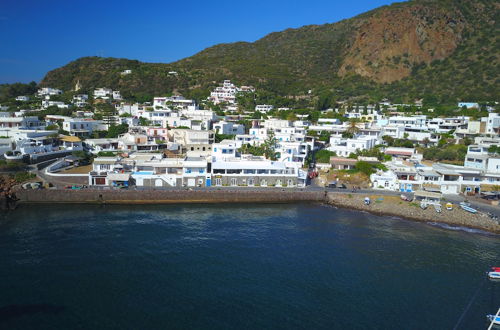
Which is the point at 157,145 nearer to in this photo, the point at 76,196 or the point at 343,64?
the point at 76,196

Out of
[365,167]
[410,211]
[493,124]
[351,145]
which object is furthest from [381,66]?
[410,211]

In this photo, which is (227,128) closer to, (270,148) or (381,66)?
(270,148)

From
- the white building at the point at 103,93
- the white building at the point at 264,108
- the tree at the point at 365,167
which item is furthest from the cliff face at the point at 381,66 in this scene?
the tree at the point at 365,167

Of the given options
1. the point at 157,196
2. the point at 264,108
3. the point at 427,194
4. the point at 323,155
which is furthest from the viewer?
the point at 264,108

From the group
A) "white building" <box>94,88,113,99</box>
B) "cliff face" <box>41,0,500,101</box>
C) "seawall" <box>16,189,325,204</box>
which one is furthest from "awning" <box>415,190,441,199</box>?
"white building" <box>94,88,113,99</box>

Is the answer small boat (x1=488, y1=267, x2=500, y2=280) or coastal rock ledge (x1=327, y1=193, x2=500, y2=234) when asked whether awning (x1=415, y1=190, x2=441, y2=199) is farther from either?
small boat (x1=488, y1=267, x2=500, y2=280)

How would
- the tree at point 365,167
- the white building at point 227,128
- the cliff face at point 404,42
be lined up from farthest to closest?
the cliff face at point 404,42, the white building at point 227,128, the tree at point 365,167

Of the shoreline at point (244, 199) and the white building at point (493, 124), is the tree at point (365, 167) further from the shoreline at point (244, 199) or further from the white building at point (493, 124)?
the white building at point (493, 124)
